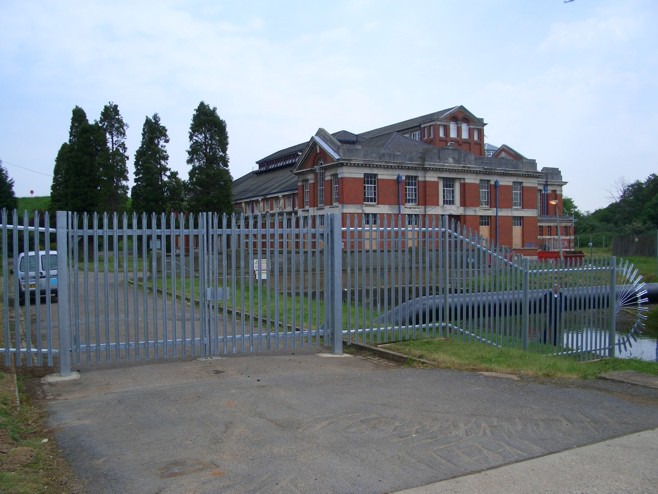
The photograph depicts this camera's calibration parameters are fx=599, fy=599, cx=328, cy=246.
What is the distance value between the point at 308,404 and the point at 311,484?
230cm

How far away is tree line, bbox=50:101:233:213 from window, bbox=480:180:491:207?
946 inches

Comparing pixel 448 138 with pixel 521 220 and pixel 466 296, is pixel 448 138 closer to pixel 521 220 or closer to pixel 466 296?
pixel 521 220

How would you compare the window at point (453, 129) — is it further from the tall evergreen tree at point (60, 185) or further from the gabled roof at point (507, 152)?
the tall evergreen tree at point (60, 185)

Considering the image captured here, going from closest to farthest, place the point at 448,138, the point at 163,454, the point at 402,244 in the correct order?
the point at 163,454 → the point at 402,244 → the point at 448,138

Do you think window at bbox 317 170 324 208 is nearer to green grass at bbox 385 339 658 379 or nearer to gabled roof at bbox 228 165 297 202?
gabled roof at bbox 228 165 297 202

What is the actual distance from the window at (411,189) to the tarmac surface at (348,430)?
45343mm

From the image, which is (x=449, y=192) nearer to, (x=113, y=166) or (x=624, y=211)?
(x=113, y=166)

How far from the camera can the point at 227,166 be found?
52281mm

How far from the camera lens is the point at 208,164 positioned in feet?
171

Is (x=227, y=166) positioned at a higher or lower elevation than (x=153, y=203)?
higher

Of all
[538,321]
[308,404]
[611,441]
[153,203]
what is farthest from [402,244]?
[153,203]

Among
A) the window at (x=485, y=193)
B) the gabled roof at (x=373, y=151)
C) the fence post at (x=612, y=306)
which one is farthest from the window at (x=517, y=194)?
the fence post at (x=612, y=306)

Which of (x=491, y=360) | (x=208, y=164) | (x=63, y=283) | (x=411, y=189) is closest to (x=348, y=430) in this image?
(x=491, y=360)

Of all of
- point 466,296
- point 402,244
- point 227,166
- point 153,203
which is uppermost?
point 227,166
